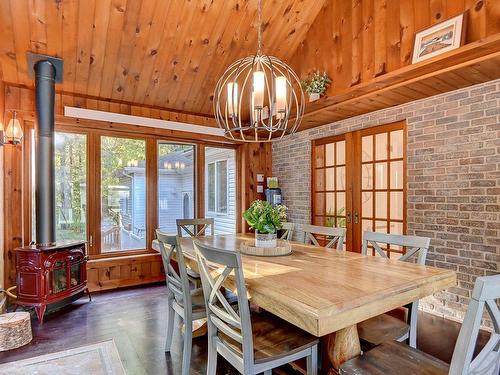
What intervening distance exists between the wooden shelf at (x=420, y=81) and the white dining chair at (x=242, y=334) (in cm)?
243

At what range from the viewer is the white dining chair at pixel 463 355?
3.44ft

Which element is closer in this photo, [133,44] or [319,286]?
[319,286]

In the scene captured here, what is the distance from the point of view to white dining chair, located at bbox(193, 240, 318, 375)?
153 centimetres

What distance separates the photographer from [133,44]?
3.67 meters

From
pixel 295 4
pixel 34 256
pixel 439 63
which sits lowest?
pixel 34 256

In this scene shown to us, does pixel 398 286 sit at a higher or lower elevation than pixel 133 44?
lower

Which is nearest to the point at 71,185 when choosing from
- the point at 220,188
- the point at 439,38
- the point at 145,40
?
the point at 145,40

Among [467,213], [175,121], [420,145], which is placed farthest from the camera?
[175,121]

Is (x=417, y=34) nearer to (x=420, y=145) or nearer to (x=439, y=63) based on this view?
(x=439, y=63)

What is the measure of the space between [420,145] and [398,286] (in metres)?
2.39

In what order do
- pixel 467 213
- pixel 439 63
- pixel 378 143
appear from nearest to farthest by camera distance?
pixel 439 63
pixel 467 213
pixel 378 143

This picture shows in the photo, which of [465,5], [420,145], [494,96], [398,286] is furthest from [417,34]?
[398,286]

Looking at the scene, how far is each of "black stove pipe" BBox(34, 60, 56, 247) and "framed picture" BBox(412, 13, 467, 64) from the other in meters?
3.82

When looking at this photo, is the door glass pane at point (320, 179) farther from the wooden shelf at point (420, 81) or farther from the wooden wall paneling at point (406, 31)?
the wooden wall paneling at point (406, 31)
